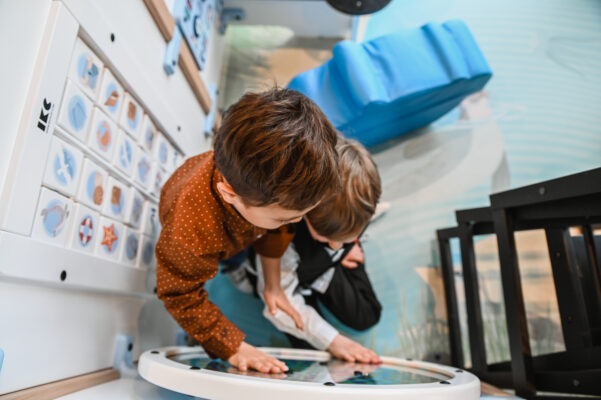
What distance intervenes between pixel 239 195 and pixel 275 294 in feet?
1.28

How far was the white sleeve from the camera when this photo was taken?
0.88 m

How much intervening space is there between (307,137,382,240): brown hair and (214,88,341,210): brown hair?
173 millimetres

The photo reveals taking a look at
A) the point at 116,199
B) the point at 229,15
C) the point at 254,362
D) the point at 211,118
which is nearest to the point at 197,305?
the point at 254,362

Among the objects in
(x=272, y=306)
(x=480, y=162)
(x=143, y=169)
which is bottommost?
(x=272, y=306)

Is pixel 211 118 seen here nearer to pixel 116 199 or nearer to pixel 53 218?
pixel 116 199

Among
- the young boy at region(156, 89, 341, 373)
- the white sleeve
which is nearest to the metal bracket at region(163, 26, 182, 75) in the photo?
the young boy at region(156, 89, 341, 373)

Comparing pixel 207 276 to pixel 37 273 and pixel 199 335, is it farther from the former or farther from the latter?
pixel 37 273

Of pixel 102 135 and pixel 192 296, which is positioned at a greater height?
pixel 102 135

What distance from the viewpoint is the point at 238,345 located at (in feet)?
2.21

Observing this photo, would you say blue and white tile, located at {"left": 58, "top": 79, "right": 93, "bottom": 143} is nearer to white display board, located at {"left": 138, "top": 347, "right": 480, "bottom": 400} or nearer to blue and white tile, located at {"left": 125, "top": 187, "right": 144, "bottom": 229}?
blue and white tile, located at {"left": 125, "top": 187, "right": 144, "bottom": 229}

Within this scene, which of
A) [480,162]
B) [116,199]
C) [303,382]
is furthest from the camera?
[480,162]

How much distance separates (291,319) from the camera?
2.94ft

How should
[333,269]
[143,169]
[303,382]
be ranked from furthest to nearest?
[333,269] < [143,169] < [303,382]

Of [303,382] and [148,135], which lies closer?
[303,382]
